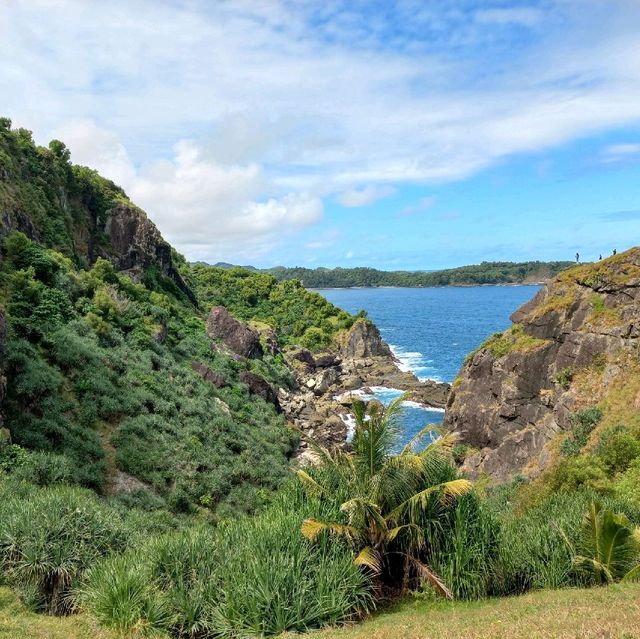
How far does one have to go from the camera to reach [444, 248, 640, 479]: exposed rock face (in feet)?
116

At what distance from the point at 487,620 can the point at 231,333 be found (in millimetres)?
50293

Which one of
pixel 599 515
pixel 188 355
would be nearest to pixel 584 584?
pixel 599 515

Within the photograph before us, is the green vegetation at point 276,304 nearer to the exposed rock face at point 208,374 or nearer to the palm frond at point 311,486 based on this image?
the exposed rock face at point 208,374

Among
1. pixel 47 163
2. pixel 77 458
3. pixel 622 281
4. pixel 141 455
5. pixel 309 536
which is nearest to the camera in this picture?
pixel 309 536

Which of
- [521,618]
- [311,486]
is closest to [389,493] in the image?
[311,486]

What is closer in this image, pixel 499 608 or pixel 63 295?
pixel 499 608

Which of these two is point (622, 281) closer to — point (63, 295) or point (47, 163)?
point (63, 295)

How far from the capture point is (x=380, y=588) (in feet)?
47.1

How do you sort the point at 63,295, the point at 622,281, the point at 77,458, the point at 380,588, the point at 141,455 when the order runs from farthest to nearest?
the point at 622,281 < the point at 63,295 < the point at 141,455 < the point at 77,458 < the point at 380,588

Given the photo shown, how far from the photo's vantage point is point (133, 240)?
61438 millimetres

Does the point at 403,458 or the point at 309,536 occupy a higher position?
the point at 403,458

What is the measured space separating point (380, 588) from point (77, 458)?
15.3 m

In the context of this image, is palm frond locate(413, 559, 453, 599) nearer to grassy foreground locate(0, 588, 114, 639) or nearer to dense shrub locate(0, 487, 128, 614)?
grassy foreground locate(0, 588, 114, 639)

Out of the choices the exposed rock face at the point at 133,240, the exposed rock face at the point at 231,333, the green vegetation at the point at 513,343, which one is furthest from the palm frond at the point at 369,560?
the exposed rock face at the point at 133,240
